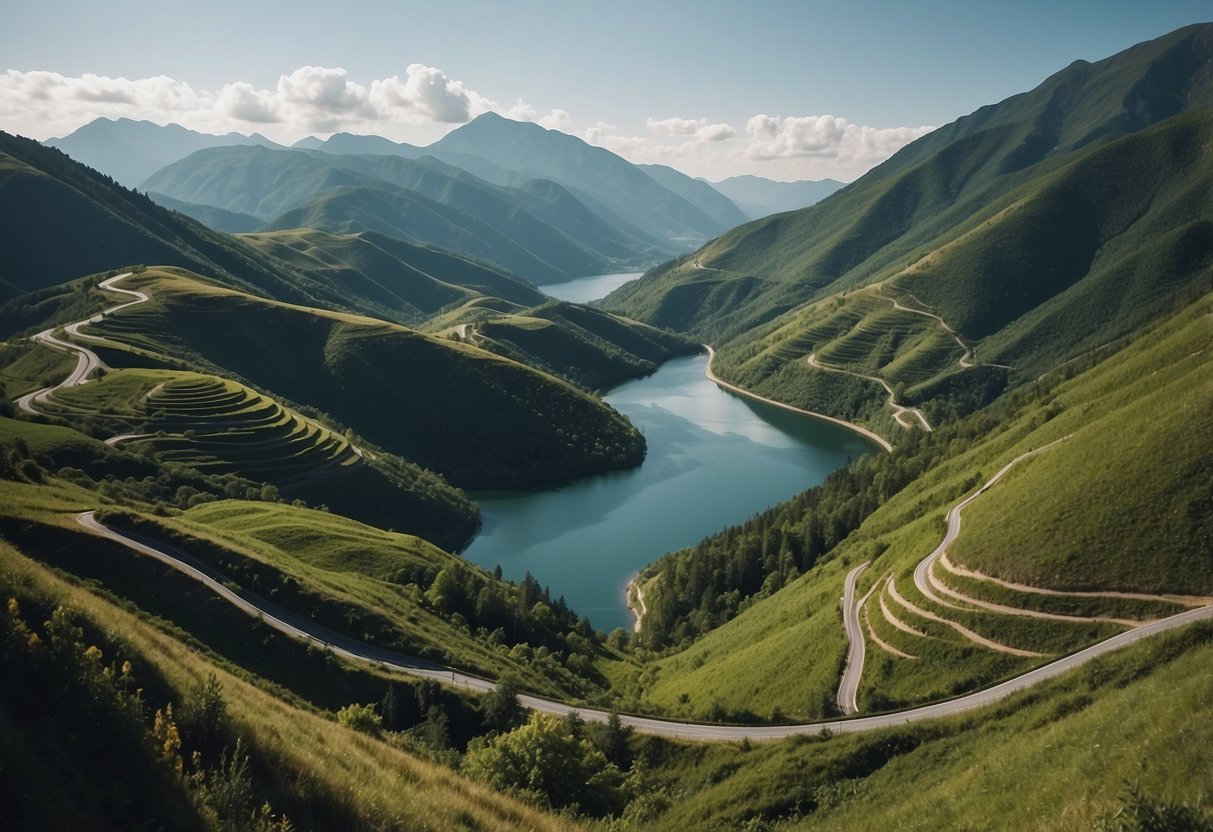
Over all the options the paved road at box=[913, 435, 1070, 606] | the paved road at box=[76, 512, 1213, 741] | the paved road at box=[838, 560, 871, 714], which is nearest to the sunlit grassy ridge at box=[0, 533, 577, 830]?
the paved road at box=[76, 512, 1213, 741]

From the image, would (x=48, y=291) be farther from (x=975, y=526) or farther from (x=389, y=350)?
(x=975, y=526)

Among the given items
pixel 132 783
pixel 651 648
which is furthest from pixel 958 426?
pixel 132 783

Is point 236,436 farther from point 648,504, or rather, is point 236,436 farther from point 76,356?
point 648,504

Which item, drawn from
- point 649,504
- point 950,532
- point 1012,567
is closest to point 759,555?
point 950,532

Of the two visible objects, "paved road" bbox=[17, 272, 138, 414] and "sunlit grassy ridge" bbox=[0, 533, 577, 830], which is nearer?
"sunlit grassy ridge" bbox=[0, 533, 577, 830]

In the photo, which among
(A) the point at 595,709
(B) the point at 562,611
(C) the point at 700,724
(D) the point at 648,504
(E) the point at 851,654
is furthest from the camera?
(D) the point at 648,504

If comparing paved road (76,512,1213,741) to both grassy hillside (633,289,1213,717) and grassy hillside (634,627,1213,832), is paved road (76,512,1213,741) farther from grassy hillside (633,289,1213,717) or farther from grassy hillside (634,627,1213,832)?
grassy hillside (634,627,1213,832)
